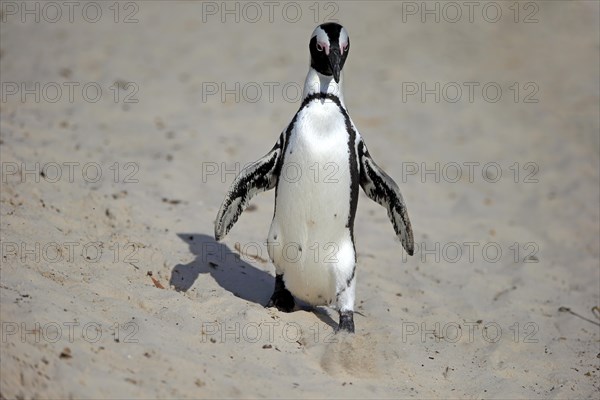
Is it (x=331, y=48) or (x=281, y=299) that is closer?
(x=331, y=48)

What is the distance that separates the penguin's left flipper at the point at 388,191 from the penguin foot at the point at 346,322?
53cm

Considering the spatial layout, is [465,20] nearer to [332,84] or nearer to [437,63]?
[437,63]

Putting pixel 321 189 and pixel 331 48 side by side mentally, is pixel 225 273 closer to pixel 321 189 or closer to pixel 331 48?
pixel 321 189

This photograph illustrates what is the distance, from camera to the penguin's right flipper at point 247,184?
4.84 meters

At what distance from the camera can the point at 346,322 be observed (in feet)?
15.5

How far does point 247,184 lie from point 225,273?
872 millimetres

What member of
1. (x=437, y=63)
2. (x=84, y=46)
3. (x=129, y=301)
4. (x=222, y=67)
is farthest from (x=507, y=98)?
(x=129, y=301)

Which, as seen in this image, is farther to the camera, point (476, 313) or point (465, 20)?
point (465, 20)

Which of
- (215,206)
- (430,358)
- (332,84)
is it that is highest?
(332,84)

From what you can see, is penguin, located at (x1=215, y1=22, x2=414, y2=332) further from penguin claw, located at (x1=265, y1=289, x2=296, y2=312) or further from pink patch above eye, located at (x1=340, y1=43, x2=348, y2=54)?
penguin claw, located at (x1=265, y1=289, x2=296, y2=312)

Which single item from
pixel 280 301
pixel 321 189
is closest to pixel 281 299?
pixel 280 301

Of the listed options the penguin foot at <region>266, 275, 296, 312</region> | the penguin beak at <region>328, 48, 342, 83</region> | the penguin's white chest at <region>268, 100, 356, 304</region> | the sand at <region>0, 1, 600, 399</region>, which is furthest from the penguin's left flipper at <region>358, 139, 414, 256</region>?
the penguin foot at <region>266, 275, 296, 312</region>

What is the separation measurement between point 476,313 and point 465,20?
6.03 metres

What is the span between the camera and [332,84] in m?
4.79
